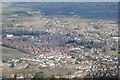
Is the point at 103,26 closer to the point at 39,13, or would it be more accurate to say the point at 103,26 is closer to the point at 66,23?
the point at 66,23

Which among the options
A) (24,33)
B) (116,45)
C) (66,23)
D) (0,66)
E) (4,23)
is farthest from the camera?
(66,23)

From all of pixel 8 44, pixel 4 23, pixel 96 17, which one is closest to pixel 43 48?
pixel 8 44

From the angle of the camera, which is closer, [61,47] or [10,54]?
[10,54]

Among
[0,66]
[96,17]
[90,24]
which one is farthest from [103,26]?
[0,66]

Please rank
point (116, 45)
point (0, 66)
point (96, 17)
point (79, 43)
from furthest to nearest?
1. point (96, 17)
2. point (79, 43)
3. point (116, 45)
4. point (0, 66)

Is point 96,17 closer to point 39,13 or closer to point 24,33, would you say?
point 39,13

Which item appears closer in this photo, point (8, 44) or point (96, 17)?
point (8, 44)

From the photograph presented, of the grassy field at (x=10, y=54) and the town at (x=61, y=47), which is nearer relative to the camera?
the town at (x=61, y=47)
